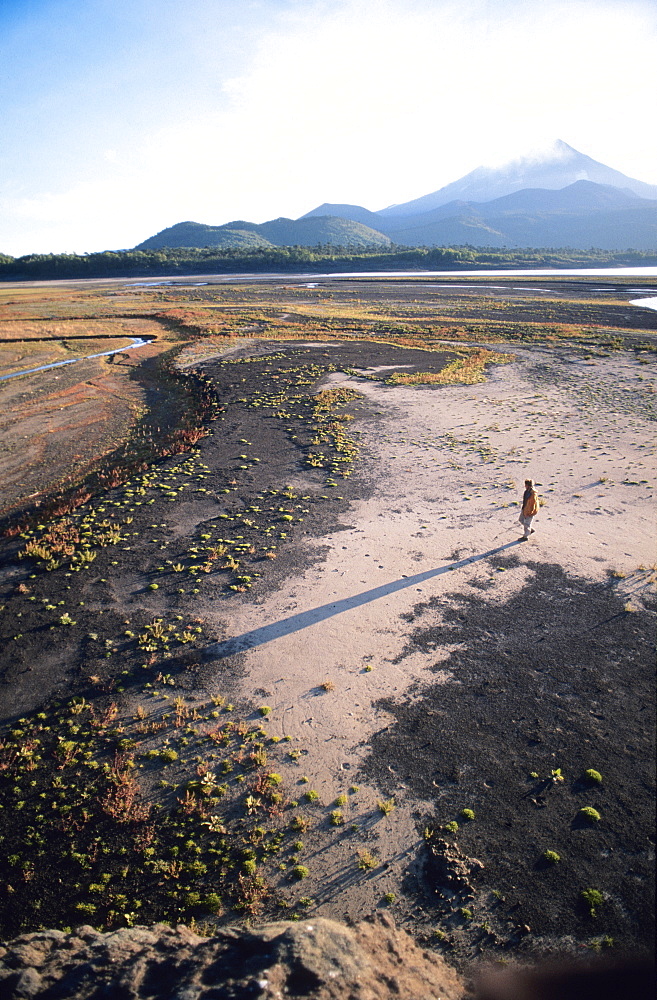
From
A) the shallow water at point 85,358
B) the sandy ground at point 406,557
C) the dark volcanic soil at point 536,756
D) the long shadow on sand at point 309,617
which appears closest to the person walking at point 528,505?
the sandy ground at point 406,557

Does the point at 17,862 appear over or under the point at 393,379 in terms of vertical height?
under

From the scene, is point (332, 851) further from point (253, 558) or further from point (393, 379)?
point (393, 379)

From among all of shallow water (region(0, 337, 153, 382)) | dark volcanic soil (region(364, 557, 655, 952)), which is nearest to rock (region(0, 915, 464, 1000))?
dark volcanic soil (region(364, 557, 655, 952))

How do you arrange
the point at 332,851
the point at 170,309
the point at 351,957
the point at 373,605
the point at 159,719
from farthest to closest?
the point at 170,309 → the point at 373,605 → the point at 159,719 → the point at 332,851 → the point at 351,957

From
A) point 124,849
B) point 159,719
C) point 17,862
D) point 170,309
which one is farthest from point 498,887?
point 170,309

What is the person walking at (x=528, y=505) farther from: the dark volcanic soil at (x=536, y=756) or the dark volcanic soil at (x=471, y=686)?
the dark volcanic soil at (x=536, y=756)

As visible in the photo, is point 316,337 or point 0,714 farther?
point 316,337
